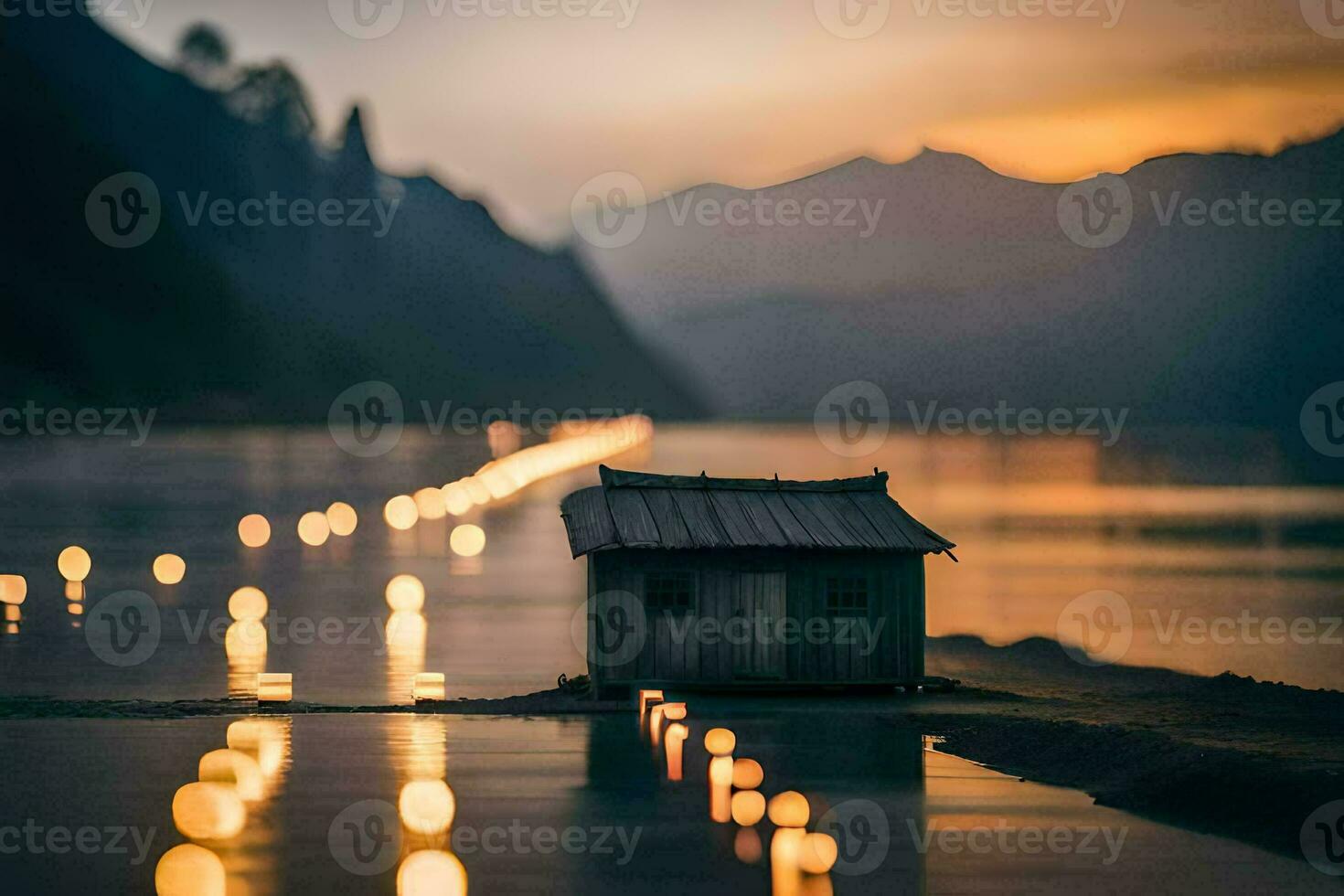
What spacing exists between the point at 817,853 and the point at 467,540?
54530 millimetres

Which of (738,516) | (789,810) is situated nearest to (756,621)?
(738,516)

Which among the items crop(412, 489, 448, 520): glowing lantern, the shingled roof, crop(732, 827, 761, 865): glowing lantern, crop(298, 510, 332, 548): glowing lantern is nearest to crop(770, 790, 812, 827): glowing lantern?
crop(732, 827, 761, 865): glowing lantern

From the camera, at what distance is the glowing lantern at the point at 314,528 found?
73.4 m

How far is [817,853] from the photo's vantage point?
60.3 ft

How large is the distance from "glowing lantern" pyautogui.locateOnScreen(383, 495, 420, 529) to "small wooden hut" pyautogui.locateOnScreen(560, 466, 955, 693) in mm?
54061

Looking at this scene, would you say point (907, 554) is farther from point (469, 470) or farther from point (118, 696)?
point (469, 470)

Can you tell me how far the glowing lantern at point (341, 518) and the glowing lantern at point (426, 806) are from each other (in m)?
55.8

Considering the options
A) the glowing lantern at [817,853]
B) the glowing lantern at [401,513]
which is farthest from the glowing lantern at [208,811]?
the glowing lantern at [401,513]

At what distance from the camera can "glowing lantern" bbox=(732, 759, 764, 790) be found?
71.4ft

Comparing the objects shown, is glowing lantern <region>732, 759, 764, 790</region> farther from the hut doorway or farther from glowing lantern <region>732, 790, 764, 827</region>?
the hut doorway

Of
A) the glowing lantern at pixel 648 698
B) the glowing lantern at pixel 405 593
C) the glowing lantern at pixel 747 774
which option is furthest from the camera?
the glowing lantern at pixel 405 593

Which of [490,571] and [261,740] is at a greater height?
[490,571]

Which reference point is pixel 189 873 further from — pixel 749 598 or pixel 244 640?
pixel 244 640

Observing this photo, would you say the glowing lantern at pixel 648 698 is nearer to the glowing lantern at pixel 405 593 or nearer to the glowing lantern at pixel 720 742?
the glowing lantern at pixel 720 742
